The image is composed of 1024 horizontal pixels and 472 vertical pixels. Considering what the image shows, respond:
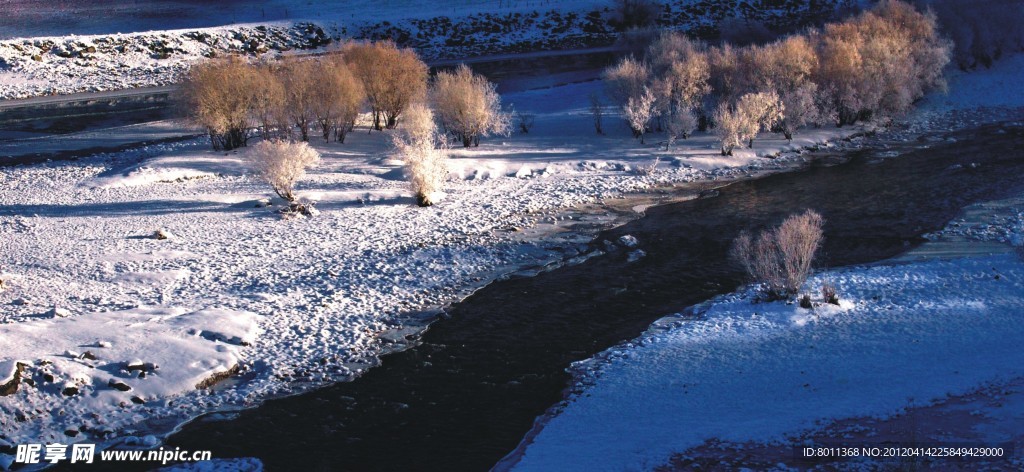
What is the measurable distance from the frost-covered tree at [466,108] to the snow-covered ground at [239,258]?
1111 mm

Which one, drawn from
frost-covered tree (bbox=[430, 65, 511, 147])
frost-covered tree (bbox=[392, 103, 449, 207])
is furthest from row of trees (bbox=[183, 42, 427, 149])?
frost-covered tree (bbox=[392, 103, 449, 207])

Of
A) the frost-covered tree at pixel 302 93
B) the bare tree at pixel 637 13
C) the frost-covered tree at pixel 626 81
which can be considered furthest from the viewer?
the bare tree at pixel 637 13

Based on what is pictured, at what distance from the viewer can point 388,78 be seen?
122ft

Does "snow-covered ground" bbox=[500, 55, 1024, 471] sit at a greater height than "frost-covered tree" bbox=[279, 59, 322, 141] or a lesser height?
lesser

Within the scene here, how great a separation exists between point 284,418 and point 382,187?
1557 cm

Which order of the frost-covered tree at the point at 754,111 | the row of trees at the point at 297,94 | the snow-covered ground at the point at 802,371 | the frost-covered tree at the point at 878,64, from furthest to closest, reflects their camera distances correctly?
the frost-covered tree at the point at 878,64
the frost-covered tree at the point at 754,111
the row of trees at the point at 297,94
the snow-covered ground at the point at 802,371

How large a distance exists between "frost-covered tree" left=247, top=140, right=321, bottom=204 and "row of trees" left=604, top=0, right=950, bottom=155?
1500cm

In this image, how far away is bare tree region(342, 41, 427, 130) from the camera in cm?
3709

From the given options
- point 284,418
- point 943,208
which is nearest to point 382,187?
point 284,418

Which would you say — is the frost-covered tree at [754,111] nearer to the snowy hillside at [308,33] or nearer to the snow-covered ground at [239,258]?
the snow-covered ground at [239,258]

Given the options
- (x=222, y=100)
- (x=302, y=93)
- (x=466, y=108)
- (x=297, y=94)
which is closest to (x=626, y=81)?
(x=466, y=108)

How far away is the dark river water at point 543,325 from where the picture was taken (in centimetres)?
1361

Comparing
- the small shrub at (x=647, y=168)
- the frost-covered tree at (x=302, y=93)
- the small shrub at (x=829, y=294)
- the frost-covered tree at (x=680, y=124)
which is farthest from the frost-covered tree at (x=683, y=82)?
the small shrub at (x=829, y=294)

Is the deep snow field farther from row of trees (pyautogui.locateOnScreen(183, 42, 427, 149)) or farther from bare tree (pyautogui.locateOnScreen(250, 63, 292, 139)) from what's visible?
bare tree (pyautogui.locateOnScreen(250, 63, 292, 139))
